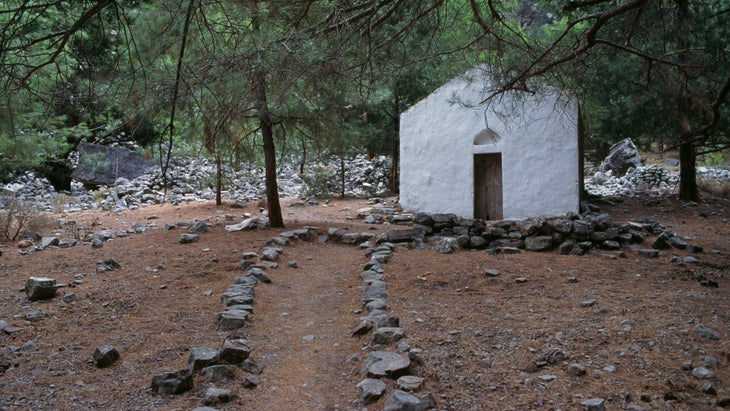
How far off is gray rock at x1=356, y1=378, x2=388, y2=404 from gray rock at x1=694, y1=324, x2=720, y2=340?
2.65 m

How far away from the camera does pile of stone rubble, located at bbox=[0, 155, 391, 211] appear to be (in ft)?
63.0

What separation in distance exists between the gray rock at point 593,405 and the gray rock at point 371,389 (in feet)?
3.96

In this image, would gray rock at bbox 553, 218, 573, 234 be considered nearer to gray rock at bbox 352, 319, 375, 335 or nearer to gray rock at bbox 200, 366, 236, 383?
gray rock at bbox 352, 319, 375, 335

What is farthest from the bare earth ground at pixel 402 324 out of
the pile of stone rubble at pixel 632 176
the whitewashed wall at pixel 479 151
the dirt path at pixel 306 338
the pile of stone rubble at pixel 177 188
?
the pile of stone rubble at pixel 632 176

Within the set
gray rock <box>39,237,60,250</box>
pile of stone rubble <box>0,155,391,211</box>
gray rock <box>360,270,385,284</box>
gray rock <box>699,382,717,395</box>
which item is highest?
pile of stone rubble <box>0,155,391,211</box>

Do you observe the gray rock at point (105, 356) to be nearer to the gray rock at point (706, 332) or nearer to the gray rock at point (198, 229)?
the gray rock at point (706, 332)

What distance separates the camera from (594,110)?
1606cm

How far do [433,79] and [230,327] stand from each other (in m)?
15.2

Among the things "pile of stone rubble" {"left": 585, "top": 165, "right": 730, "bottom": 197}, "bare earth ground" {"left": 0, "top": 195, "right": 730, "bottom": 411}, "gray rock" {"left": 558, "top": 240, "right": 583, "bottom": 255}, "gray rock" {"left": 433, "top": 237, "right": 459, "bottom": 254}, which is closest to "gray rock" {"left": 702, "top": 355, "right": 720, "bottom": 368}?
"bare earth ground" {"left": 0, "top": 195, "right": 730, "bottom": 411}

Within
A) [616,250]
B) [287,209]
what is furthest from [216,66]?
[287,209]

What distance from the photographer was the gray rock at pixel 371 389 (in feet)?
11.9

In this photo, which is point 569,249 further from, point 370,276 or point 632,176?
point 632,176

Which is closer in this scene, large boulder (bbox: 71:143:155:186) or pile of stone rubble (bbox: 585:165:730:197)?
pile of stone rubble (bbox: 585:165:730:197)

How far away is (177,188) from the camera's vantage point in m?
22.2
